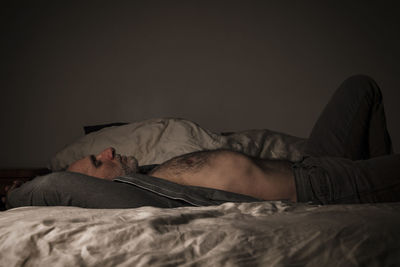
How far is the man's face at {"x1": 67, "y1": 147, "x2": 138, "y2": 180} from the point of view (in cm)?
136

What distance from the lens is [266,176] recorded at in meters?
1.17

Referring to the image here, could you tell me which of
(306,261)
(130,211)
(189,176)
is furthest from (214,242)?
(189,176)

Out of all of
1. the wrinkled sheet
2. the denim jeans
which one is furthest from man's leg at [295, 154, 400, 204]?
the wrinkled sheet

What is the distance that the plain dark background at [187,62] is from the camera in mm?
2617

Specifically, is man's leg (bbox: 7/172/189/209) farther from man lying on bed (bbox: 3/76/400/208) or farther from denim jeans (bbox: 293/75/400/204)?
denim jeans (bbox: 293/75/400/204)

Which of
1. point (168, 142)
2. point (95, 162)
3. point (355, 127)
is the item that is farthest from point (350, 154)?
point (95, 162)

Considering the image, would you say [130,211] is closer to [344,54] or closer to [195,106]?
[195,106]

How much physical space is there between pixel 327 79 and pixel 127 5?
1681 millimetres

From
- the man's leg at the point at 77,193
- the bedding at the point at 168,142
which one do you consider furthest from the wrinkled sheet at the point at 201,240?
the bedding at the point at 168,142

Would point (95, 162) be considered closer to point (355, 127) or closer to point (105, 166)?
point (105, 166)

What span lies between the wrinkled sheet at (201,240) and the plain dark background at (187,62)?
6.76 ft

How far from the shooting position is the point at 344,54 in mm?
2645

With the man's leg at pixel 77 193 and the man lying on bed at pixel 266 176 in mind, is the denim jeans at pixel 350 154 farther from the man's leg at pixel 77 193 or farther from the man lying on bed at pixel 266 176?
the man's leg at pixel 77 193

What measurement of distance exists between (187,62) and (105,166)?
4.78 feet
